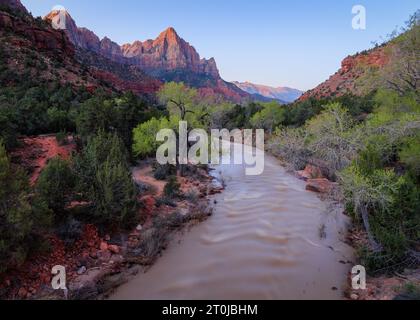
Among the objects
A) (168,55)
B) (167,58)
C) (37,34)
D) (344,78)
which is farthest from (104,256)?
(168,55)

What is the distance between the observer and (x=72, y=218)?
9.66m

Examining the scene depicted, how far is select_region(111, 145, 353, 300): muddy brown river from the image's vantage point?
8.05 meters

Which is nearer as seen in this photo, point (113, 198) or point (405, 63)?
point (113, 198)

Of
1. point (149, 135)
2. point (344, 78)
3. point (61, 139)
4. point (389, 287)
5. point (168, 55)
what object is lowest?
point (389, 287)

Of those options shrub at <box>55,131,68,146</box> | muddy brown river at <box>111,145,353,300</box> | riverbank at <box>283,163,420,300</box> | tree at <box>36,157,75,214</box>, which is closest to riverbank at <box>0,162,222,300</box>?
muddy brown river at <box>111,145,353,300</box>

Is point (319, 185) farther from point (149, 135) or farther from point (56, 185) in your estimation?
point (56, 185)

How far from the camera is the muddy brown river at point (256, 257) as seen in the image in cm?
805

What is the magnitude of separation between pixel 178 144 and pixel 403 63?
511 inches

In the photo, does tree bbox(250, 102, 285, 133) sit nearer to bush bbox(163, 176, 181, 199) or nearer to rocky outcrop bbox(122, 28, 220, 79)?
bush bbox(163, 176, 181, 199)

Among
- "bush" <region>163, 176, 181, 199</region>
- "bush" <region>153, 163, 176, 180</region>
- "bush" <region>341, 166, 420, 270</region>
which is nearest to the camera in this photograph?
"bush" <region>341, 166, 420, 270</region>

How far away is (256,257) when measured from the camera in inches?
392

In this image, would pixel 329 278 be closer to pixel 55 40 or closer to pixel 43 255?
pixel 43 255

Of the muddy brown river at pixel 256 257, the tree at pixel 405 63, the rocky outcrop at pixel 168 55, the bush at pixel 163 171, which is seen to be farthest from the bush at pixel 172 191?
the rocky outcrop at pixel 168 55

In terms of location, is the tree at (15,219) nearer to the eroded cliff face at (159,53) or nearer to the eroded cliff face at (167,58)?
the eroded cliff face at (167,58)
